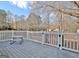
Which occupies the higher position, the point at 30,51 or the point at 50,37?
the point at 50,37

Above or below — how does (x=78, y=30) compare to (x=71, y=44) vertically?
above

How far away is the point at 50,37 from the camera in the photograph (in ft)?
14.3

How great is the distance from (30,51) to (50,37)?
60 centimetres

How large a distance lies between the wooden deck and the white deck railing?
0.12m

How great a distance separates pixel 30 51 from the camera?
13.6ft

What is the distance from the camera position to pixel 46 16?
166 inches

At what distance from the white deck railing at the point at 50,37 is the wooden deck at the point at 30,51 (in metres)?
0.12

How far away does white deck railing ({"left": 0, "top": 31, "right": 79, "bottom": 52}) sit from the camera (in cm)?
412

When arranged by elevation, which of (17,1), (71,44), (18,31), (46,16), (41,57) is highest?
(17,1)

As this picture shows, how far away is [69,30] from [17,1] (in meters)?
1.35

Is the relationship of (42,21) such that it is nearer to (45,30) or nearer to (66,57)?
(45,30)

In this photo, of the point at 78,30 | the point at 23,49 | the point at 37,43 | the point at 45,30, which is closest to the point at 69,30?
the point at 78,30

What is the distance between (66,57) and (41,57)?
56cm

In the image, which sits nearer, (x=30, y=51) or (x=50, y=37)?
(x=30, y=51)
